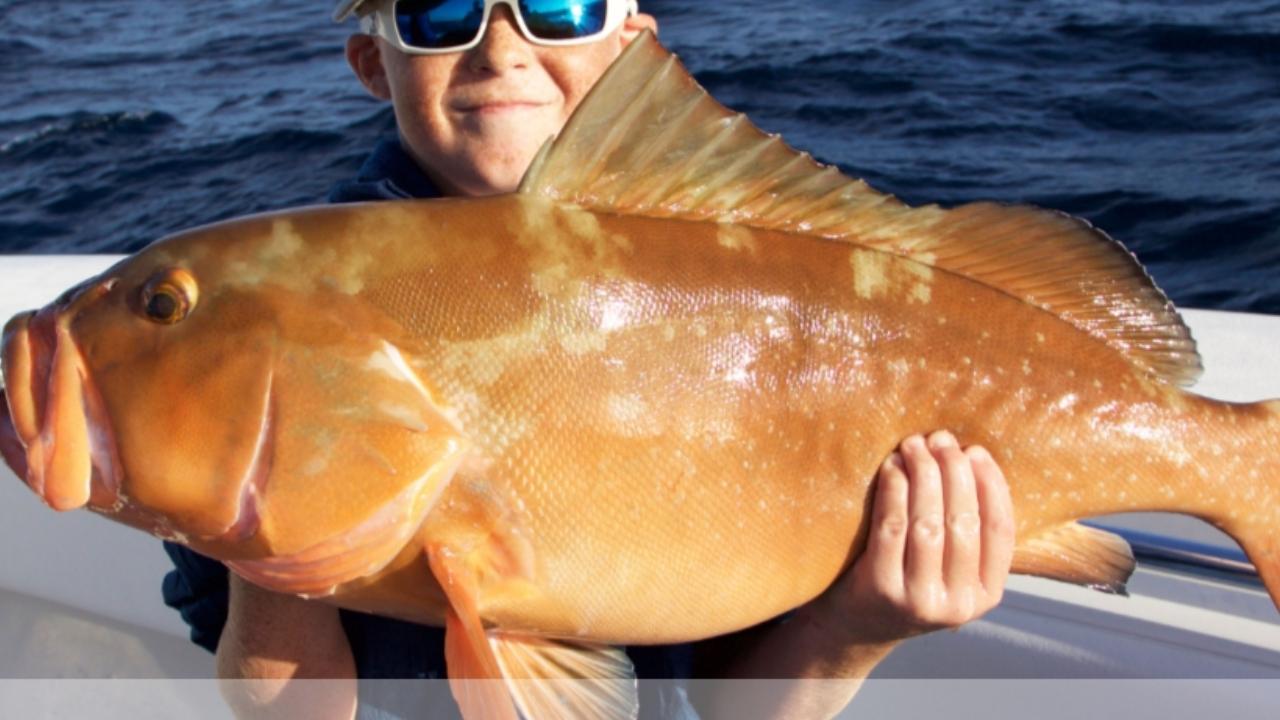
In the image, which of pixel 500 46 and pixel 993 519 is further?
pixel 500 46

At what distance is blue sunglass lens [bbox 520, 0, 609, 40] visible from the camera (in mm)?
2424

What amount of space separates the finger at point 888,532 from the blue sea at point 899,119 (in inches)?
187

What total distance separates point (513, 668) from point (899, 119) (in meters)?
7.37

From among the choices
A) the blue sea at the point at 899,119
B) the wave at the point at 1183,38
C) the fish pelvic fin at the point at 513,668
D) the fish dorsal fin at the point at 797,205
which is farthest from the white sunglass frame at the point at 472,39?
the wave at the point at 1183,38

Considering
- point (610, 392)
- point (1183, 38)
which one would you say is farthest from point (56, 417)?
point (1183, 38)

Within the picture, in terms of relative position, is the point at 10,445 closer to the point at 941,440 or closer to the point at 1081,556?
the point at 941,440

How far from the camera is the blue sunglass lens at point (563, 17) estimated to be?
2424 mm

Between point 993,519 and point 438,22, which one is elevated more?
point 438,22

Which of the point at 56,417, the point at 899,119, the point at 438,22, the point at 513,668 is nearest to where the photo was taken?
the point at 56,417

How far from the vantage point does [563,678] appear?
1804 mm

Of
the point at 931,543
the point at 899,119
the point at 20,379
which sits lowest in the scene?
the point at 899,119

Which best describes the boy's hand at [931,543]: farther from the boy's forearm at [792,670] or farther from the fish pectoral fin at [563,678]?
the fish pectoral fin at [563,678]

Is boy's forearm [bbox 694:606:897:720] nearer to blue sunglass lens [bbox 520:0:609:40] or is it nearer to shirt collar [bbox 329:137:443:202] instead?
shirt collar [bbox 329:137:443:202]

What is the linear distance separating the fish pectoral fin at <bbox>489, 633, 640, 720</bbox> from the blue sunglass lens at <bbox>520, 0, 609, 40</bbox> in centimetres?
126
